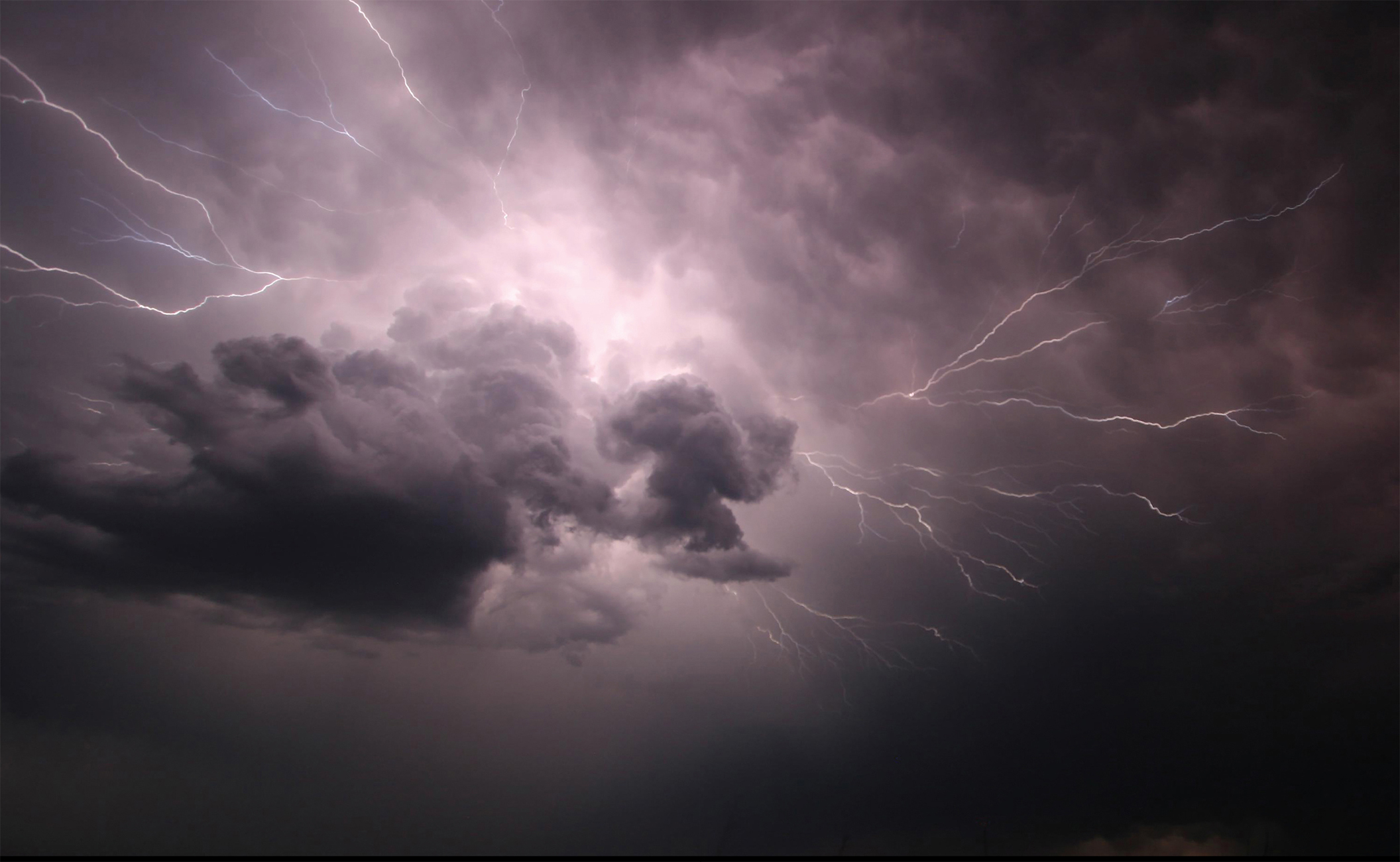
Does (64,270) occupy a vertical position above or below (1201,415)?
above

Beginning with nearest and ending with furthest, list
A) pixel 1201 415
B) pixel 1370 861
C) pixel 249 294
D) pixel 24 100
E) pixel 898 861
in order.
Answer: pixel 24 100 < pixel 249 294 < pixel 1201 415 < pixel 1370 861 < pixel 898 861

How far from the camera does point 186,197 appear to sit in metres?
14.3

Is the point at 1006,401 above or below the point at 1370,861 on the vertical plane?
above

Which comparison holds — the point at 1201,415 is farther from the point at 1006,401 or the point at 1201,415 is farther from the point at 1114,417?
the point at 1006,401

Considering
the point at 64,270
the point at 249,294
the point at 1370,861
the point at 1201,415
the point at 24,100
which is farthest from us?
the point at 1370,861

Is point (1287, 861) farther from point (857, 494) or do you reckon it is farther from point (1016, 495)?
point (857, 494)

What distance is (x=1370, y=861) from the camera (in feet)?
73.7

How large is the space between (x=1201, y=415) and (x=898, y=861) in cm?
2503

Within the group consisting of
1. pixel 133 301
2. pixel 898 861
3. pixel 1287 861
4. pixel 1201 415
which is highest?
pixel 133 301

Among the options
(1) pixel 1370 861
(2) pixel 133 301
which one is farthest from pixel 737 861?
(2) pixel 133 301

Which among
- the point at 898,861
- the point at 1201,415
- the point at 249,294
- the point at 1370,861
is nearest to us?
the point at 249,294

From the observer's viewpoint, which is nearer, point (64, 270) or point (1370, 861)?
point (64, 270)

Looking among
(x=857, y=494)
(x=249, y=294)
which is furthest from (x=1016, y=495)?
(x=249, y=294)

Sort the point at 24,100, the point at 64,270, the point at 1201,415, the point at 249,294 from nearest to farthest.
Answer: the point at 24,100
the point at 64,270
the point at 249,294
the point at 1201,415
